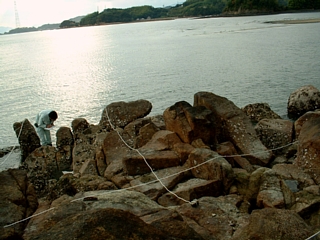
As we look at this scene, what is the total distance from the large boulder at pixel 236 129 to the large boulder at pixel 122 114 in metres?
2.69

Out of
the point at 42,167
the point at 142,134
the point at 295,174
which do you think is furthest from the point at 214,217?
the point at 42,167

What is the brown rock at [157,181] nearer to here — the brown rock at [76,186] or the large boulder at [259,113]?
the brown rock at [76,186]

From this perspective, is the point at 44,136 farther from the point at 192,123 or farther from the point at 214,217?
the point at 214,217

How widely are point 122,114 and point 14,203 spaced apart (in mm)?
7025

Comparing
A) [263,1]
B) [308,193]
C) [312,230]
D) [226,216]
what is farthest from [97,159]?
[263,1]

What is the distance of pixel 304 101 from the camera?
17047 millimetres

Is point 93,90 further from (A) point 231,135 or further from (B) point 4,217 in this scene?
(B) point 4,217

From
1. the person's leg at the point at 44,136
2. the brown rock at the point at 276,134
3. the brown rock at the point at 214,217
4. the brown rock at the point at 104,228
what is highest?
the brown rock at the point at 104,228

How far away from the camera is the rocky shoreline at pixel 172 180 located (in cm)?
523

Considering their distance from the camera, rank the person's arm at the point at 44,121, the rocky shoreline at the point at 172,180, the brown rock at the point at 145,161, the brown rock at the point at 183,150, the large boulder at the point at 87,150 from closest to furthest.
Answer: the rocky shoreline at the point at 172,180 → the brown rock at the point at 145,161 → the brown rock at the point at 183,150 → the large boulder at the point at 87,150 → the person's arm at the point at 44,121

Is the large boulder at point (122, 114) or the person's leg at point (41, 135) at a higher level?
the large boulder at point (122, 114)

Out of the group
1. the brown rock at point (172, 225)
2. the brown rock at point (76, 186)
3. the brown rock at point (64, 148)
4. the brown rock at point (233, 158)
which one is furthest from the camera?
the brown rock at point (64, 148)

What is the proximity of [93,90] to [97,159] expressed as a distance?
17778mm

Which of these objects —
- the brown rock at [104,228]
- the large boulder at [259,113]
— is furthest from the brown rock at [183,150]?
the large boulder at [259,113]
